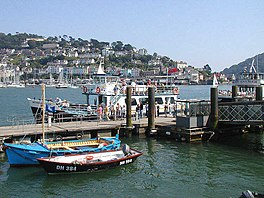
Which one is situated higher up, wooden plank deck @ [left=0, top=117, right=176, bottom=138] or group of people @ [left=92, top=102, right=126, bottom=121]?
group of people @ [left=92, top=102, right=126, bottom=121]

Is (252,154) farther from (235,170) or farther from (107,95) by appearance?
(107,95)

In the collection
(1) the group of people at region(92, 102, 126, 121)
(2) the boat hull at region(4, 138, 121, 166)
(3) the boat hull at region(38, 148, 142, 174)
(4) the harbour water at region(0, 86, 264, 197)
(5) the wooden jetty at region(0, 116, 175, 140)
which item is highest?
(1) the group of people at region(92, 102, 126, 121)

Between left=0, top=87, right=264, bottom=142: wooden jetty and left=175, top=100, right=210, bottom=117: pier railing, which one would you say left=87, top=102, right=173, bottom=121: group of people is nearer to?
left=0, top=87, right=264, bottom=142: wooden jetty

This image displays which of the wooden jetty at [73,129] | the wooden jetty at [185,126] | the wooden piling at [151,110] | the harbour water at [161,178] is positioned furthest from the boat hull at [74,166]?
the wooden piling at [151,110]

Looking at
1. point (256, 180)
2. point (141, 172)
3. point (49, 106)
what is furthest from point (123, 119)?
point (256, 180)

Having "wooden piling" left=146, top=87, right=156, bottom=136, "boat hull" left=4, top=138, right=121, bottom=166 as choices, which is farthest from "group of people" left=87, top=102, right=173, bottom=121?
"boat hull" left=4, top=138, right=121, bottom=166

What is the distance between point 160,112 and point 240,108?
38.1 ft

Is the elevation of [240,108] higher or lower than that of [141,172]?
higher

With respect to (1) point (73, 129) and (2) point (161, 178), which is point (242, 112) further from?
(1) point (73, 129)

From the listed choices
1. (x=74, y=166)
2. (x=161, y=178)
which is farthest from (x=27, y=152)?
(x=161, y=178)

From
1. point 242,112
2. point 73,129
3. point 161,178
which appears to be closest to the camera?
point 161,178

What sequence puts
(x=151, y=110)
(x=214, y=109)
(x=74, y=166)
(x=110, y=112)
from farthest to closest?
(x=110, y=112) → (x=151, y=110) → (x=214, y=109) → (x=74, y=166)

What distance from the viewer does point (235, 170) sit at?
18500 millimetres

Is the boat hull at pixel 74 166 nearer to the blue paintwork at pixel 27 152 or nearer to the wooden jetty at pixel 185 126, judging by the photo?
the blue paintwork at pixel 27 152
